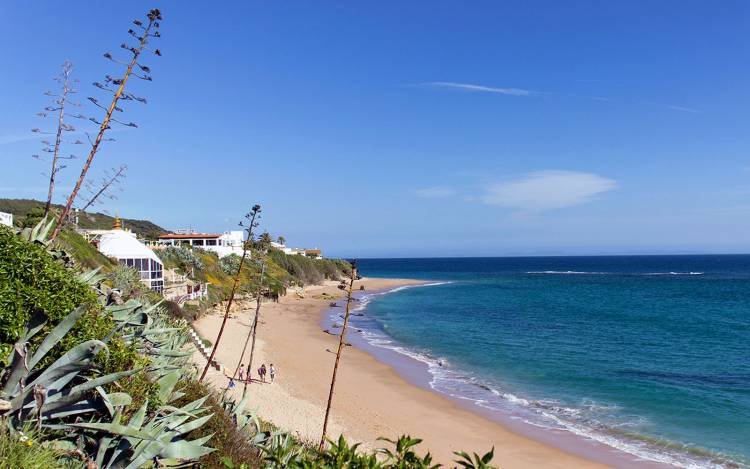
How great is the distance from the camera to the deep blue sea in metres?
18.5

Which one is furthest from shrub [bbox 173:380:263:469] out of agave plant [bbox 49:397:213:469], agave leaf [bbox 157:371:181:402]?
agave leaf [bbox 157:371:181:402]

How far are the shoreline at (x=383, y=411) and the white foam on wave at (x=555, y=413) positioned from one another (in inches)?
22.7

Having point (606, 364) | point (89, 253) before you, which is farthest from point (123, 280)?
point (606, 364)

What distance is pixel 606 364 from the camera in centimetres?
2875

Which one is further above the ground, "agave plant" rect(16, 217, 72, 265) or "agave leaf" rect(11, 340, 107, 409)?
"agave plant" rect(16, 217, 72, 265)

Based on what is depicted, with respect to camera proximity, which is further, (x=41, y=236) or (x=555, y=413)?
(x=555, y=413)

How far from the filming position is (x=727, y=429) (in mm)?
18438

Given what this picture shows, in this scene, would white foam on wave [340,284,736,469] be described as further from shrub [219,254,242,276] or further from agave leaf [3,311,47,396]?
shrub [219,254,242,276]

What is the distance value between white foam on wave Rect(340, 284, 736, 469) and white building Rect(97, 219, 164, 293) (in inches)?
697

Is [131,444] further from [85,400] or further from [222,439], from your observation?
[222,439]

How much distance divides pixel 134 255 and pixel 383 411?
1970 cm

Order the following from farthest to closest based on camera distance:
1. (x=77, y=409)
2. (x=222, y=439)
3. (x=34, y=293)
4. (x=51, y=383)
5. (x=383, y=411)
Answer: (x=383, y=411)
(x=222, y=439)
(x=34, y=293)
(x=77, y=409)
(x=51, y=383)

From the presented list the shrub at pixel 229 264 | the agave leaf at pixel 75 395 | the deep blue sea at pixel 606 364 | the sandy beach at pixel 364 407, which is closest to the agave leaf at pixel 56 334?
the agave leaf at pixel 75 395

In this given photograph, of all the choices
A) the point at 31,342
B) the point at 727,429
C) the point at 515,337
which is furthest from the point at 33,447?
the point at 515,337
